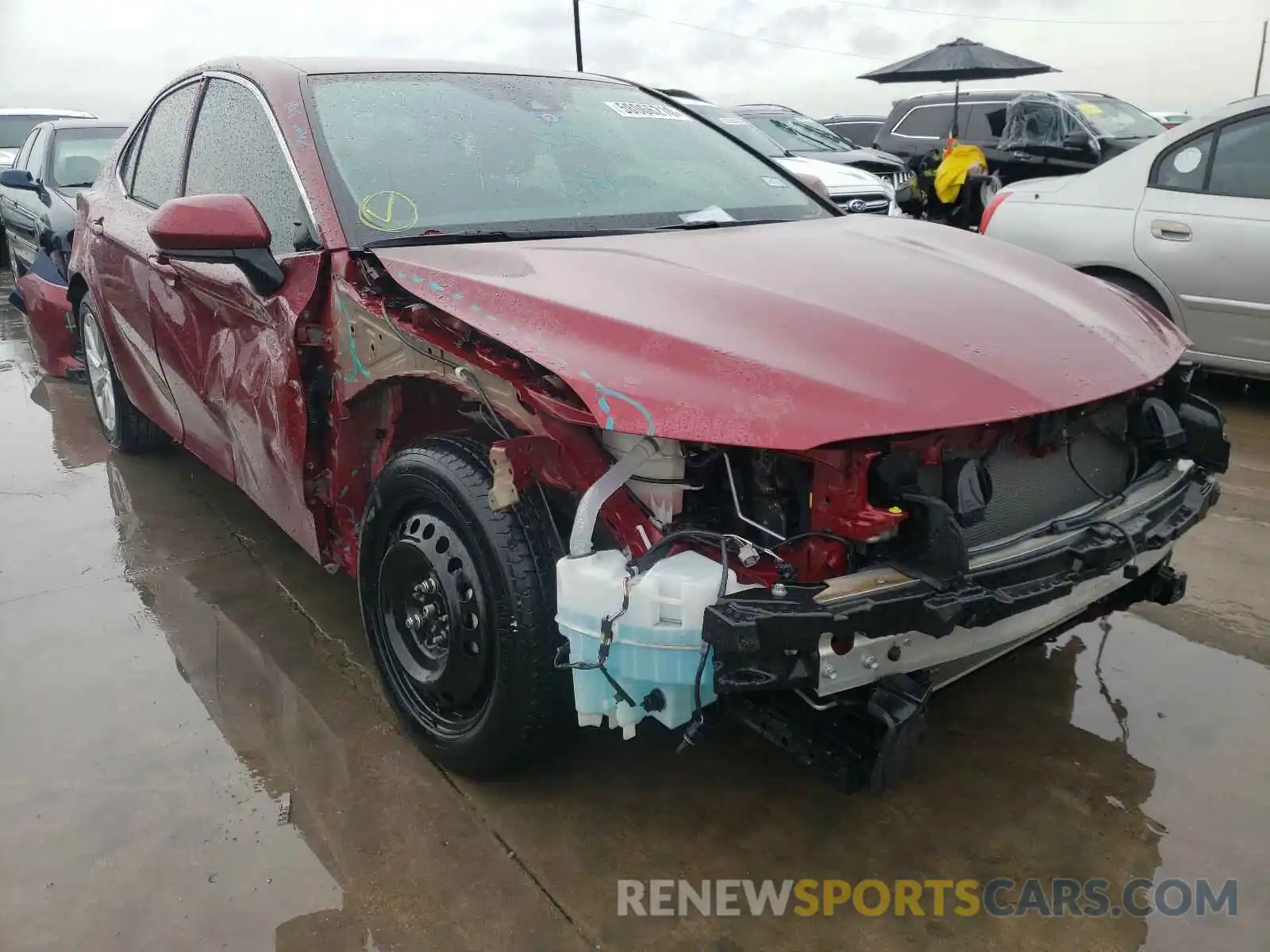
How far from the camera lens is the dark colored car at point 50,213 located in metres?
6.05

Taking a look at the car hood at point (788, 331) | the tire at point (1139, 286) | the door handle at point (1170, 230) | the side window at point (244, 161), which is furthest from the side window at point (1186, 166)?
the side window at point (244, 161)

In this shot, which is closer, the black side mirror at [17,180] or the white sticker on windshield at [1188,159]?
the white sticker on windshield at [1188,159]

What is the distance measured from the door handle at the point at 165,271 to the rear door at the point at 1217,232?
437cm

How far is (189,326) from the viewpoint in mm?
3238

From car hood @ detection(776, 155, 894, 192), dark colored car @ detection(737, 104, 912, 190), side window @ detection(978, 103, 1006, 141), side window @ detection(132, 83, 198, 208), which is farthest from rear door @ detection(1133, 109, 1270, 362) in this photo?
side window @ detection(978, 103, 1006, 141)

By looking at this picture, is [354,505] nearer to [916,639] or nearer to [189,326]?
[189,326]

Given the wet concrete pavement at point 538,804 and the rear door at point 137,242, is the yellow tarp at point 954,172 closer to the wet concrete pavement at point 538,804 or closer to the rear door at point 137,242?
the wet concrete pavement at point 538,804

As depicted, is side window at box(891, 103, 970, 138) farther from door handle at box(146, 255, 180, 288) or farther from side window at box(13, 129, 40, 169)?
door handle at box(146, 255, 180, 288)

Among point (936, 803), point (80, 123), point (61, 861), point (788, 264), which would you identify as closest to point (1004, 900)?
point (936, 803)

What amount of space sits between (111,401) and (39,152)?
510cm

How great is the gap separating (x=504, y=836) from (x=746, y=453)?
1031 millimetres

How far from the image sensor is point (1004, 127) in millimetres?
11242

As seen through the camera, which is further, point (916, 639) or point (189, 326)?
point (189, 326)

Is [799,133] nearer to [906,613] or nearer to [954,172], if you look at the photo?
[954,172]
